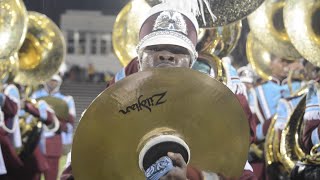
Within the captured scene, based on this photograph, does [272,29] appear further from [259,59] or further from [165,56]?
[165,56]

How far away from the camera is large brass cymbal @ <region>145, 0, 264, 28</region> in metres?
2.81

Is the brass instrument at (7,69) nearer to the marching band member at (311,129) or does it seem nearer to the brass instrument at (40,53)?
the brass instrument at (40,53)

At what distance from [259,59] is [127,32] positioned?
2.37 m

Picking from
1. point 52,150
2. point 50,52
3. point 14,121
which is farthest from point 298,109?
point 52,150

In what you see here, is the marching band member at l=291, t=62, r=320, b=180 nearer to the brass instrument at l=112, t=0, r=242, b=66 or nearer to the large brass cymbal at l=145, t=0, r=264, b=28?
the large brass cymbal at l=145, t=0, r=264, b=28

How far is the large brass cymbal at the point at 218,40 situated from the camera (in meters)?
3.55

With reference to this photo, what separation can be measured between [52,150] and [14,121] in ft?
7.31

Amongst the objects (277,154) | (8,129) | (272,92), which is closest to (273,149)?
(277,154)

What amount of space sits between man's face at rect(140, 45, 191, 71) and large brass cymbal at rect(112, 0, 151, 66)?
8.45 ft

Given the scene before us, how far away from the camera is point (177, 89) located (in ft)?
5.01

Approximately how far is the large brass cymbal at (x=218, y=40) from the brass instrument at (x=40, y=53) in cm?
322

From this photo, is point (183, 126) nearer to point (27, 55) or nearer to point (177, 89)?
point (177, 89)

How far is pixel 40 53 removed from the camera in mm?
7145

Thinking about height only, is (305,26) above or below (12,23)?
above
